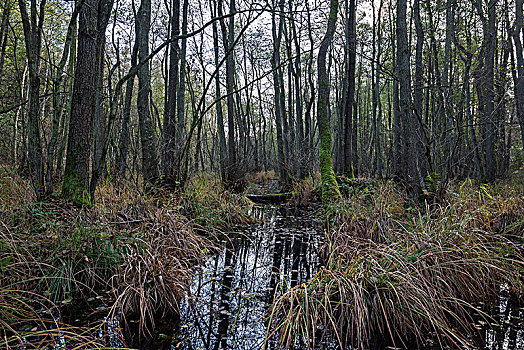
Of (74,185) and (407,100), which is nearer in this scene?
(74,185)

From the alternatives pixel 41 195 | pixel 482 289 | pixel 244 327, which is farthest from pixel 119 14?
pixel 482 289

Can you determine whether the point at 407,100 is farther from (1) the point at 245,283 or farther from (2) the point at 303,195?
(1) the point at 245,283

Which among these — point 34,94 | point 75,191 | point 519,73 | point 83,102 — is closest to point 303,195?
point 75,191

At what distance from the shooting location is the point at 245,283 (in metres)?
3.71

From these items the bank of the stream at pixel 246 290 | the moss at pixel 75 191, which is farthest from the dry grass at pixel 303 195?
the moss at pixel 75 191

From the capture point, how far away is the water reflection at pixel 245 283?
2.60 m

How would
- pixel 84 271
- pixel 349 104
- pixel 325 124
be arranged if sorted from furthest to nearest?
1. pixel 349 104
2. pixel 325 124
3. pixel 84 271

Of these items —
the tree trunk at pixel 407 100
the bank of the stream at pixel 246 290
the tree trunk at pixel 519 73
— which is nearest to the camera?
the bank of the stream at pixel 246 290

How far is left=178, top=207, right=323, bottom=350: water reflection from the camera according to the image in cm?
260

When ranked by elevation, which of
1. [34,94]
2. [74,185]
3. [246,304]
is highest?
[34,94]

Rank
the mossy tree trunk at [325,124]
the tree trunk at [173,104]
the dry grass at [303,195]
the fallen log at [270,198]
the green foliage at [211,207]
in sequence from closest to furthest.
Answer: the green foliage at [211,207] < the tree trunk at [173,104] < the mossy tree trunk at [325,124] < the dry grass at [303,195] < the fallen log at [270,198]

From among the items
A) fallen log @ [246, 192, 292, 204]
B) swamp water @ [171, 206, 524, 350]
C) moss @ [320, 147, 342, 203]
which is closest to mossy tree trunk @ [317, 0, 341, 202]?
→ moss @ [320, 147, 342, 203]

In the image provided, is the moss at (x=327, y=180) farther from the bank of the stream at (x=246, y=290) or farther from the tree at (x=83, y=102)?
the tree at (x=83, y=102)

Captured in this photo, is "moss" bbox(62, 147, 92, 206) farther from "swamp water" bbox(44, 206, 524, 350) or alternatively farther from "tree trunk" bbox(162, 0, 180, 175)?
"tree trunk" bbox(162, 0, 180, 175)
